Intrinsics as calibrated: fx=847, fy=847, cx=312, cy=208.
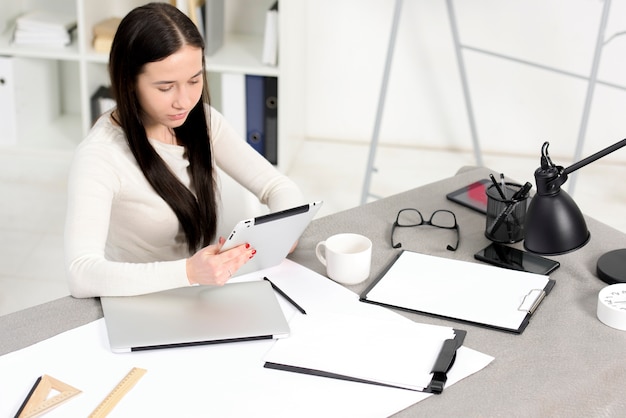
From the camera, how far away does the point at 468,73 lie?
3771mm

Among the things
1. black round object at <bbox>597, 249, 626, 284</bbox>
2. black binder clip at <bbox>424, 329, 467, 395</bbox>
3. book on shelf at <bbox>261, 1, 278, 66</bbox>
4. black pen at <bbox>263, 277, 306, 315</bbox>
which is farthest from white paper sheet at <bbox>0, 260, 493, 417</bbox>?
book on shelf at <bbox>261, 1, 278, 66</bbox>

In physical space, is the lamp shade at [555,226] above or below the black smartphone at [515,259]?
above

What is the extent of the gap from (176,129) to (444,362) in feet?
2.80

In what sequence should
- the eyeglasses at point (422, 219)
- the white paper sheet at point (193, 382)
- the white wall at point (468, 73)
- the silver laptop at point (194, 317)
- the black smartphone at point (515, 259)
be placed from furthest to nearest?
the white wall at point (468, 73), the eyeglasses at point (422, 219), the black smartphone at point (515, 259), the silver laptop at point (194, 317), the white paper sheet at point (193, 382)

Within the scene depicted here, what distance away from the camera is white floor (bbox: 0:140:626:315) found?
9.64 ft

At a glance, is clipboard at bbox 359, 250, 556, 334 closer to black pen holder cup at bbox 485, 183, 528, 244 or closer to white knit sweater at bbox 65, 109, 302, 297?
black pen holder cup at bbox 485, 183, 528, 244

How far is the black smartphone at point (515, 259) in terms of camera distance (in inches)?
64.2

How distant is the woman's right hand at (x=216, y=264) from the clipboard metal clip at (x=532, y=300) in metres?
0.49

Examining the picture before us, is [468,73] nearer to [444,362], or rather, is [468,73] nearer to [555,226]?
[555,226]

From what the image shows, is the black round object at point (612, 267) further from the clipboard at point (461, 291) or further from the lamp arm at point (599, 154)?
the lamp arm at point (599, 154)

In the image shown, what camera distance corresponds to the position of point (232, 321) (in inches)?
56.2

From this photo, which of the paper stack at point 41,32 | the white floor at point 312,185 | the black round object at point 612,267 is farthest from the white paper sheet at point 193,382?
the paper stack at point 41,32

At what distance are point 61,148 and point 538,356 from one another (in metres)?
2.75

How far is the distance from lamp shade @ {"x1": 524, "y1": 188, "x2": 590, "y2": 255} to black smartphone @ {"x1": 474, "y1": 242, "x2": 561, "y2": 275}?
0.58 ft
